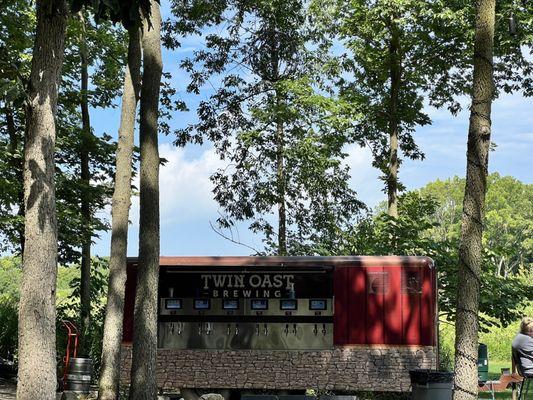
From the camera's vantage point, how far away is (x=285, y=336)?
47.2 ft

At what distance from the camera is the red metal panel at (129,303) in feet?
50.1

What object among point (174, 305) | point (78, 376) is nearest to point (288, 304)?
point (174, 305)

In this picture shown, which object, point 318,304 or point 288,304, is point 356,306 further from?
point 288,304

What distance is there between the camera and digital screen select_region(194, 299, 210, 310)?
1481cm

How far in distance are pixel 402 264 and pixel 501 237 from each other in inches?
2704

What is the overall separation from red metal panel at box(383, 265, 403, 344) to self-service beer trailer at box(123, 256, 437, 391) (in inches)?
0.8

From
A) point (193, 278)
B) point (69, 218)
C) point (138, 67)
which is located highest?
point (138, 67)

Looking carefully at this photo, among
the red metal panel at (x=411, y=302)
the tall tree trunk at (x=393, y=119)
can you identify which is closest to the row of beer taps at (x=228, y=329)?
the red metal panel at (x=411, y=302)

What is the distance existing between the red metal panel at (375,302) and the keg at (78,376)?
17.9 ft

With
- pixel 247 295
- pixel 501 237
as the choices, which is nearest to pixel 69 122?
pixel 247 295

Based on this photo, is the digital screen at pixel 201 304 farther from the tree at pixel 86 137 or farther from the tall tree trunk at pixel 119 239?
the tree at pixel 86 137

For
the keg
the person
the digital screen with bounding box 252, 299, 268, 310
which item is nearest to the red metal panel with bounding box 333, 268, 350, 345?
the digital screen with bounding box 252, 299, 268, 310

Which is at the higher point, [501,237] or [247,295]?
[501,237]

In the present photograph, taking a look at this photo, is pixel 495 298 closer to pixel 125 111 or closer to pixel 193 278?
pixel 193 278
